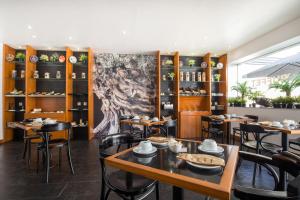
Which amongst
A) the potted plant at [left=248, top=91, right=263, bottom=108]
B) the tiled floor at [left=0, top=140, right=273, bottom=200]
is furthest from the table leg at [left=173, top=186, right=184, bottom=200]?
the potted plant at [left=248, top=91, right=263, bottom=108]

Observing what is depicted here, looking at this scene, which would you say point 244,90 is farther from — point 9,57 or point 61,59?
point 9,57

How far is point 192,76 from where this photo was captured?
18.3 ft

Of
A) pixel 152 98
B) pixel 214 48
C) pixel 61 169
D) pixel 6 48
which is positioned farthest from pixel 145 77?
pixel 6 48

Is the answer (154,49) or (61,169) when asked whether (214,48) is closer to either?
(154,49)

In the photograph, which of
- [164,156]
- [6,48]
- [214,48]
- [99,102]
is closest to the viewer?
[164,156]

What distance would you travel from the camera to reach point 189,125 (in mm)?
5227

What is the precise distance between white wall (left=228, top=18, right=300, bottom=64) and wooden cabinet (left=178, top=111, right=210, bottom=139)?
2337mm

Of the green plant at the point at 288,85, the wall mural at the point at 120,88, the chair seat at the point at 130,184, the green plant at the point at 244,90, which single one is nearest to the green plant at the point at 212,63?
the green plant at the point at 244,90

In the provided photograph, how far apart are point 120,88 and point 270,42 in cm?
445

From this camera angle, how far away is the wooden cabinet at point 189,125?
519cm

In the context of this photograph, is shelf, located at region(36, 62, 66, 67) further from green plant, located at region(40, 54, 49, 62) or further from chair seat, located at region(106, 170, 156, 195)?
chair seat, located at region(106, 170, 156, 195)

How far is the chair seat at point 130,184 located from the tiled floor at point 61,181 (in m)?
0.68

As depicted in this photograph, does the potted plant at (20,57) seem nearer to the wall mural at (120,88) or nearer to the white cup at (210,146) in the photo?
the wall mural at (120,88)

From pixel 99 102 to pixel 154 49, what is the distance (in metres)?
Answer: 2.58
